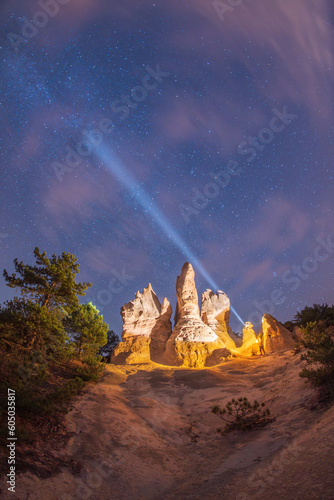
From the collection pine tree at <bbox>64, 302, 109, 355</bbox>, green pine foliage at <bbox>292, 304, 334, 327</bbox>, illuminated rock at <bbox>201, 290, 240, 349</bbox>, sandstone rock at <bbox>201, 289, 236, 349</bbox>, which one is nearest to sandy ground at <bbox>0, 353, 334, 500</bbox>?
pine tree at <bbox>64, 302, 109, 355</bbox>

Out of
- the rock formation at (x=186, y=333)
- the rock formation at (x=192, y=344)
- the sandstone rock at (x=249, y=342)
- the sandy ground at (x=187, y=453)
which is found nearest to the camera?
the sandy ground at (x=187, y=453)

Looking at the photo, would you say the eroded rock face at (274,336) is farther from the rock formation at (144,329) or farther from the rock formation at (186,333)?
the rock formation at (144,329)

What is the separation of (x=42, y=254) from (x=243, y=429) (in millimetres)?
13048

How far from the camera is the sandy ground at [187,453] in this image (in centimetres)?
448

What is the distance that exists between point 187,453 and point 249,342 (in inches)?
1050

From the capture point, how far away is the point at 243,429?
9.13 m

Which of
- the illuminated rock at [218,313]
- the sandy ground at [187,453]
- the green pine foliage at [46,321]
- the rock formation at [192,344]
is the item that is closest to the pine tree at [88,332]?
the green pine foliage at [46,321]

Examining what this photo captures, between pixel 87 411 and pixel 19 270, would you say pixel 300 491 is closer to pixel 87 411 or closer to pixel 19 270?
pixel 87 411

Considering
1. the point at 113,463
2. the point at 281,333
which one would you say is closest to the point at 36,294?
the point at 113,463

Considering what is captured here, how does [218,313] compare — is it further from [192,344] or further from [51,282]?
[51,282]

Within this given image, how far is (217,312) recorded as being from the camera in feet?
136

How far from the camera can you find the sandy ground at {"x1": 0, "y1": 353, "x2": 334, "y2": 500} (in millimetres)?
4480

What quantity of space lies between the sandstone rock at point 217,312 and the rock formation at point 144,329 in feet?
21.5

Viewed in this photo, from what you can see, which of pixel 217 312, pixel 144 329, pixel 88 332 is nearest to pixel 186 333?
pixel 144 329
